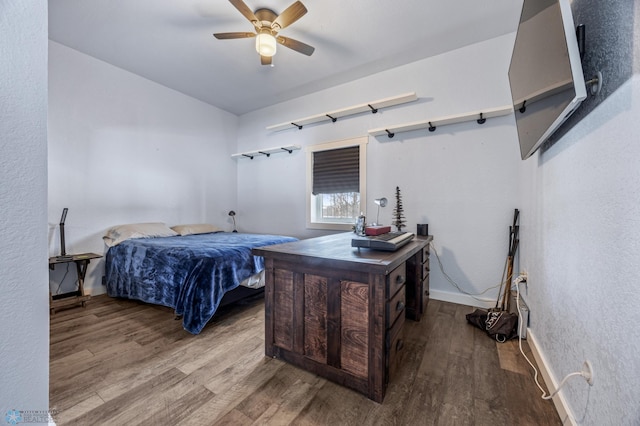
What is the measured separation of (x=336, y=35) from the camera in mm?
2641

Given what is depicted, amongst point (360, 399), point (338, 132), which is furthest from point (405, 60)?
point (360, 399)

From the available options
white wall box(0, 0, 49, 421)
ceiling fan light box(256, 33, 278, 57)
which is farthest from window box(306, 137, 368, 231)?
white wall box(0, 0, 49, 421)

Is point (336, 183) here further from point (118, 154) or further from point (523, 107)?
point (118, 154)

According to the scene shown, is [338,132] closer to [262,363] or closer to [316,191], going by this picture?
[316,191]

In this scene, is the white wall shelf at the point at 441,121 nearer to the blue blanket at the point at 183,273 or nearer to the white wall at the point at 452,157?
the white wall at the point at 452,157

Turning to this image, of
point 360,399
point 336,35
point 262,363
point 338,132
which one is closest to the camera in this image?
point 360,399

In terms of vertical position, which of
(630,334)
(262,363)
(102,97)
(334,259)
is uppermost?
(102,97)

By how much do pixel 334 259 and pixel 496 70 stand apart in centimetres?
283

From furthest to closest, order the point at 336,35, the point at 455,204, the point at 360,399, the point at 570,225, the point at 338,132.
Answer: the point at 338,132
the point at 455,204
the point at 336,35
the point at 360,399
the point at 570,225

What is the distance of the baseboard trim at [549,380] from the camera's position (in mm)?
1174

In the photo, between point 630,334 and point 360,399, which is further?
point 360,399

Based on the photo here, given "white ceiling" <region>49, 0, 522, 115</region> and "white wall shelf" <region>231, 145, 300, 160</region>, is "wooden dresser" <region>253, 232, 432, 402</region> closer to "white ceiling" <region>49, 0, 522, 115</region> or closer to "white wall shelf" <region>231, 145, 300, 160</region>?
"white ceiling" <region>49, 0, 522, 115</region>

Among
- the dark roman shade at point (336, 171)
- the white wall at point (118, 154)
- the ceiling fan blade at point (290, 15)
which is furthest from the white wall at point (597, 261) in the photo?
the white wall at point (118, 154)

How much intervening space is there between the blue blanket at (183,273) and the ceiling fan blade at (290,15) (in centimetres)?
212
